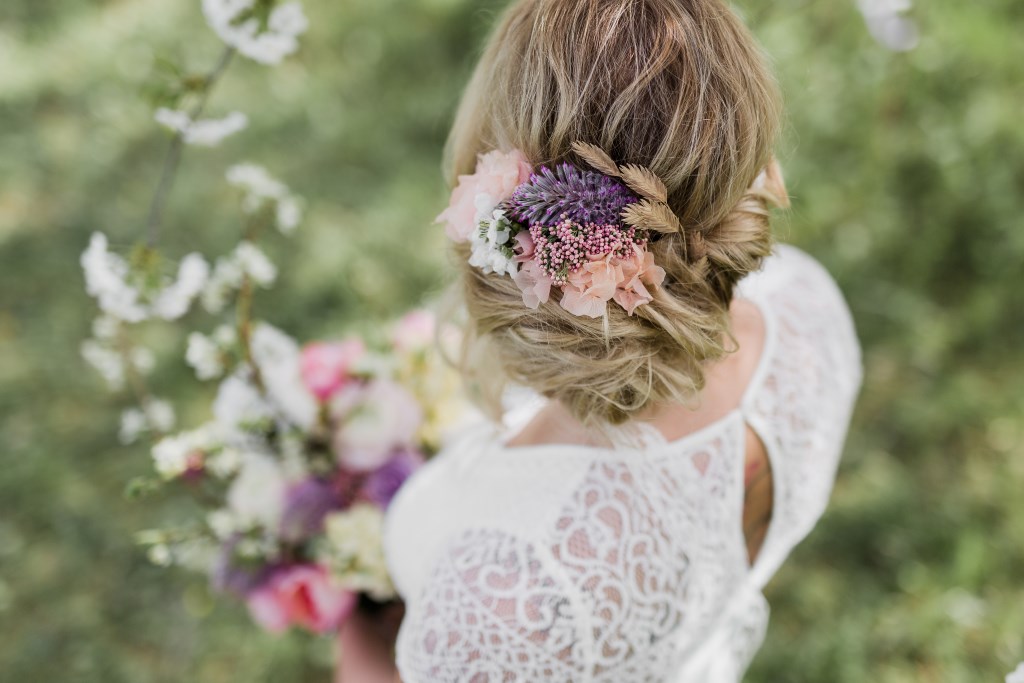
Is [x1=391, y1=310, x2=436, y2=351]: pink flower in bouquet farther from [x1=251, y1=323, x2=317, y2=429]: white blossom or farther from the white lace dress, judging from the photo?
the white lace dress

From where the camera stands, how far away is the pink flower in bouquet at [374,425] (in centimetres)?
174

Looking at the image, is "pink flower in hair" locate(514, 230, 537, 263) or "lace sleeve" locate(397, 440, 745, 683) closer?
"pink flower in hair" locate(514, 230, 537, 263)

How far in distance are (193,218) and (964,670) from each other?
3194mm

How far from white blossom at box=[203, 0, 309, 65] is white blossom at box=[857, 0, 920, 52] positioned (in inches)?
69.7

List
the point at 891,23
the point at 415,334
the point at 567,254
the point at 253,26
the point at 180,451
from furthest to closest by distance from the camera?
the point at 891,23 < the point at 415,334 < the point at 180,451 < the point at 253,26 < the point at 567,254

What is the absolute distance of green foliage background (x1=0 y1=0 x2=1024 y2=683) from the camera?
100 inches

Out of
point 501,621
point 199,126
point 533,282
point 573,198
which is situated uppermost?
point 573,198

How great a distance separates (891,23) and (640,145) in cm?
233

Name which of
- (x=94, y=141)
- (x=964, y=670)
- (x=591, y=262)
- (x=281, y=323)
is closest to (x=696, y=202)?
(x=591, y=262)

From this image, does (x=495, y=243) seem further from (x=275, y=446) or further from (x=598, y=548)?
(x=275, y=446)

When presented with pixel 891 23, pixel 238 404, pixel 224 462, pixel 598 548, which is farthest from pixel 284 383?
pixel 891 23

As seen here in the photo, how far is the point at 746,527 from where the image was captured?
5.03ft

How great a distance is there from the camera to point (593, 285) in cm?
103

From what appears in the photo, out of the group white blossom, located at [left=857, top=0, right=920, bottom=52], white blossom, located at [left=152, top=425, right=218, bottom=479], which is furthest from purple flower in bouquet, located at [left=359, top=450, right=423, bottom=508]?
white blossom, located at [left=857, top=0, right=920, bottom=52]
